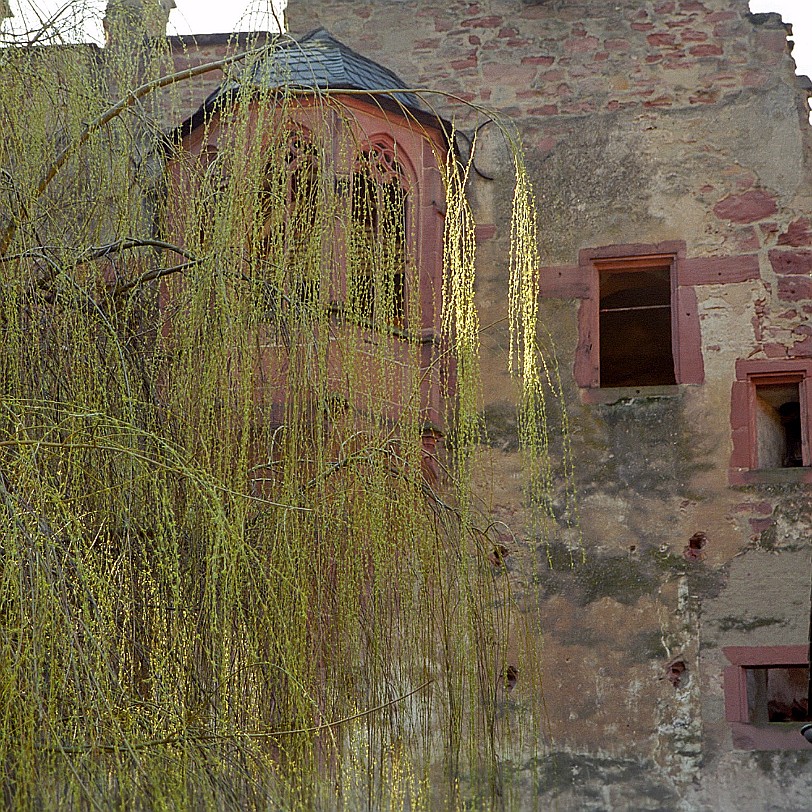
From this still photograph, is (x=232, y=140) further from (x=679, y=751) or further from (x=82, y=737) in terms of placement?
(x=679, y=751)

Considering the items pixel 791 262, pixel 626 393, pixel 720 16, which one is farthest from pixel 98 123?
pixel 720 16

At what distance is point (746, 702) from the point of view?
761 centimetres

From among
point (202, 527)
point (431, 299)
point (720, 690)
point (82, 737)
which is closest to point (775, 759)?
point (720, 690)

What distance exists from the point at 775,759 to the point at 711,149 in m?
3.55

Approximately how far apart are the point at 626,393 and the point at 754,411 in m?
0.72

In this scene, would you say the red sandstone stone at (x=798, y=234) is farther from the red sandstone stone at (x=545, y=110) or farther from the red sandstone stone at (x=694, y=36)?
the red sandstone stone at (x=545, y=110)

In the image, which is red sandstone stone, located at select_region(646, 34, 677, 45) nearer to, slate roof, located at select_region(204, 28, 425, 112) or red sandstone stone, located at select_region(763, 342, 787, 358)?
slate roof, located at select_region(204, 28, 425, 112)

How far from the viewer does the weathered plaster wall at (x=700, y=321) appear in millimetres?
7648

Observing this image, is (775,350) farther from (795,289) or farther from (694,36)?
(694,36)

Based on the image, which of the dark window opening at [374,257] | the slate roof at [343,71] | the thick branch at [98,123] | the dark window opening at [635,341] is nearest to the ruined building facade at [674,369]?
the slate roof at [343,71]

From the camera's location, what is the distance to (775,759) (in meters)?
7.43

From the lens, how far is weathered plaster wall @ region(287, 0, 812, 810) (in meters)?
7.65

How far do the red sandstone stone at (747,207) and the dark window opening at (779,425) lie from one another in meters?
1.00

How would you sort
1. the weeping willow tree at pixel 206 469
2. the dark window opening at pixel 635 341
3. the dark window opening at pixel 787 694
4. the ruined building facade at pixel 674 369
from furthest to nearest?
the dark window opening at pixel 635 341, the dark window opening at pixel 787 694, the ruined building facade at pixel 674 369, the weeping willow tree at pixel 206 469
